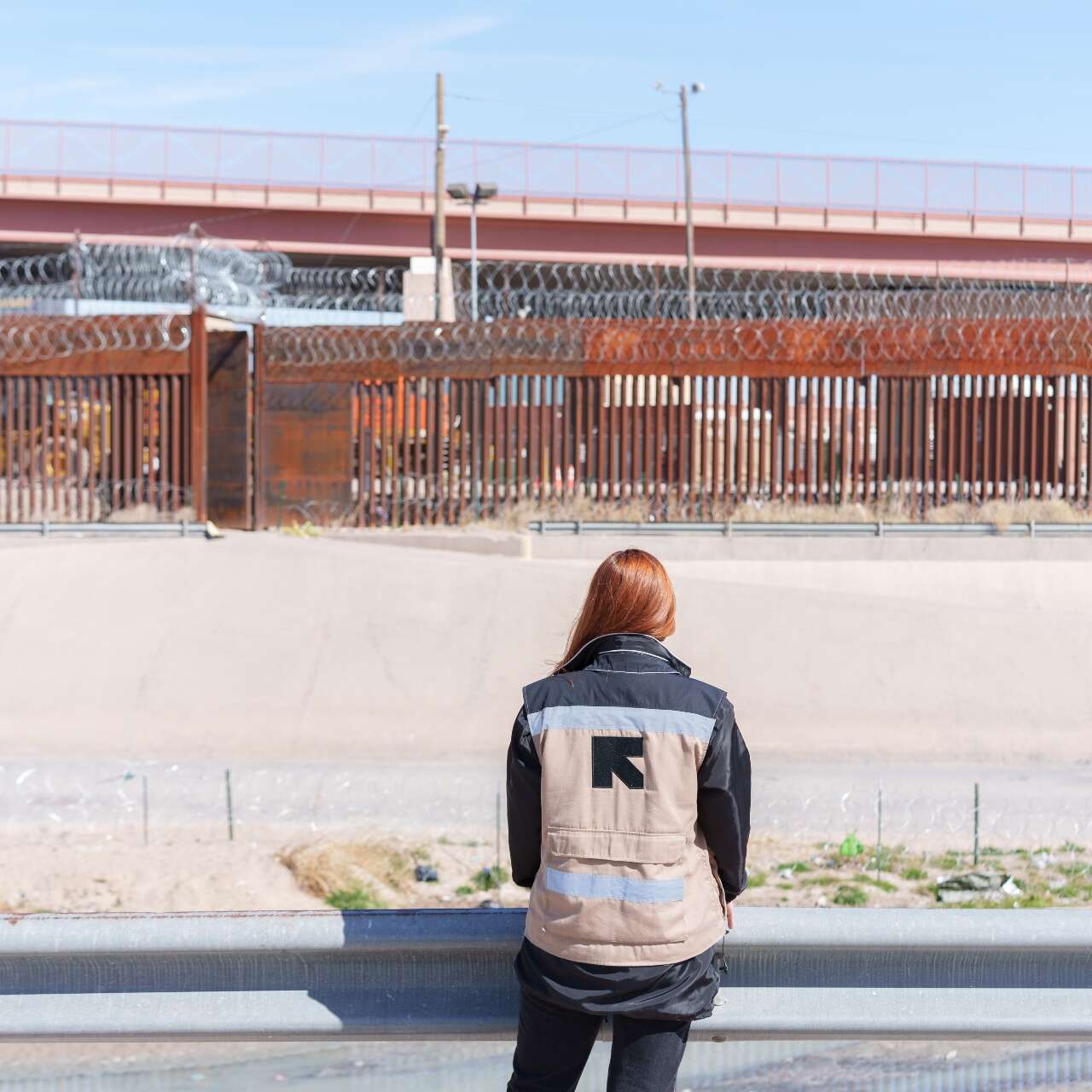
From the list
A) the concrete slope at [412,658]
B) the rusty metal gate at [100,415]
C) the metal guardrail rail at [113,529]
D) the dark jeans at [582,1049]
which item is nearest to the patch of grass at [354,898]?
the concrete slope at [412,658]

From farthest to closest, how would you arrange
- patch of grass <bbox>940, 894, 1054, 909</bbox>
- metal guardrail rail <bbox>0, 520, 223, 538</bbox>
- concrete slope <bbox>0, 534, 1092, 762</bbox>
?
metal guardrail rail <bbox>0, 520, 223, 538</bbox> < concrete slope <bbox>0, 534, 1092, 762</bbox> < patch of grass <bbox>940, 894, 1054, 909</bbox>

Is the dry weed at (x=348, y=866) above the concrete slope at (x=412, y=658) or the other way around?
the other way around

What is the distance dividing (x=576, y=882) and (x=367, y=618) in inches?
390

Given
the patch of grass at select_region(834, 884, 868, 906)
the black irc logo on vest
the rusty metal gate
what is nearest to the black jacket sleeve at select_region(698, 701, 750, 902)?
the black irc logo on vest

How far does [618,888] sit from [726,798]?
0.88ft

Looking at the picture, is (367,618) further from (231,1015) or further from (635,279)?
(635,279)

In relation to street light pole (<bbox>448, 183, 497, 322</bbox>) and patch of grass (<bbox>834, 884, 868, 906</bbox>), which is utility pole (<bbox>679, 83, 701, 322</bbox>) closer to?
street light pole (<bbox>448, 183, 497, 322</bbox>)

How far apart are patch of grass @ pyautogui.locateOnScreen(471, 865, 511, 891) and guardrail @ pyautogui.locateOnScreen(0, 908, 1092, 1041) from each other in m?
4.86

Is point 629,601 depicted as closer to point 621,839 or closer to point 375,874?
point 621,839

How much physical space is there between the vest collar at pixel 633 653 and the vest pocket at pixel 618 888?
0.32 metres

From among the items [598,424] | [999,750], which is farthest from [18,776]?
[598,424]

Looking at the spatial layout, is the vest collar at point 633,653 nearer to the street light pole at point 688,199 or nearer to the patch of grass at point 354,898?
the patch of grass at point 354,898

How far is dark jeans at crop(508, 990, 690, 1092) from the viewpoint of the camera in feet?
9.57

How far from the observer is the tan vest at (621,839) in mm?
2867
